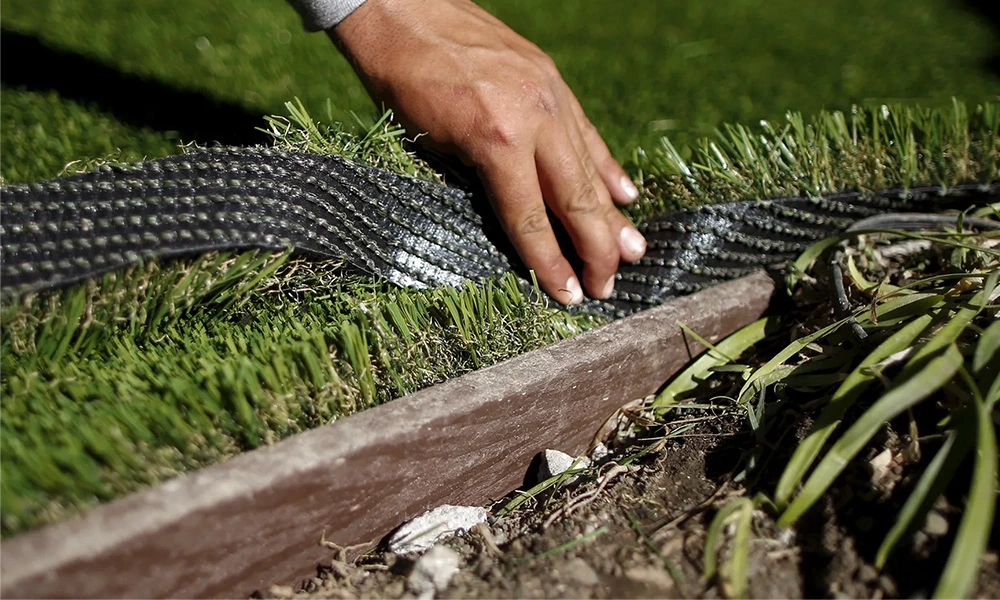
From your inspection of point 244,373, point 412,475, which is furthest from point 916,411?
point 244,373

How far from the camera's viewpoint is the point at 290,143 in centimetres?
159

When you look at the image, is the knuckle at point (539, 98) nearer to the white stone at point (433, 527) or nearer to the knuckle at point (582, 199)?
the knuckle at point (582, 199)

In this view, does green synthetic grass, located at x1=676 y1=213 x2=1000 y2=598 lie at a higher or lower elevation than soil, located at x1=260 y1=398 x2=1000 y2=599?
higher

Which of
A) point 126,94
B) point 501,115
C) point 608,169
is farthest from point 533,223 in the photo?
point 126,94

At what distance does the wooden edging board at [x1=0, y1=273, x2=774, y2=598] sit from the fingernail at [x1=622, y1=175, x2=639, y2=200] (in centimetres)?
36

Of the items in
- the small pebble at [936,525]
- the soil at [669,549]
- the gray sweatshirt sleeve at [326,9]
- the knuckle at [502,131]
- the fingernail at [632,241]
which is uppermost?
the gray sweatshirt sleeve at [326,9]

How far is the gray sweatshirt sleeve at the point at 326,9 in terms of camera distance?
5.75ft

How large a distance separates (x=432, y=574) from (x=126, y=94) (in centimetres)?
226

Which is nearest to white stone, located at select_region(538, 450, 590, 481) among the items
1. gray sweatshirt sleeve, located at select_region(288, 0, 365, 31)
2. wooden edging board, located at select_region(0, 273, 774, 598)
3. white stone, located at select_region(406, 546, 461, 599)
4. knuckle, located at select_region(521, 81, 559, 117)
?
wooden edging board, located at select_region(0, 273, 774, 598)

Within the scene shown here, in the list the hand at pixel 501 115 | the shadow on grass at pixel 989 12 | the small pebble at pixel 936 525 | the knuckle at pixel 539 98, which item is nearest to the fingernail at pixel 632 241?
the hand at pixel 501 115

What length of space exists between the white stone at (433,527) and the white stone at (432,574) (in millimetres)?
128

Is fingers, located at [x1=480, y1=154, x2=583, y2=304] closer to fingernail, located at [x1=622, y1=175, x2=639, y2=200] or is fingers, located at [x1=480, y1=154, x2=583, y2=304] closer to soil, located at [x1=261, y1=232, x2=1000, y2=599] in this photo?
fingernail, located at [x1=622, y1=175, x2=639, y2=200]

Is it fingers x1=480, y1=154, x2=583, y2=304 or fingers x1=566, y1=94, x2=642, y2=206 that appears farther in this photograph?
fingers x1=566, y1=94, x2=642, y2=206

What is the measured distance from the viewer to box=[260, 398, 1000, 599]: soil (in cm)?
106
